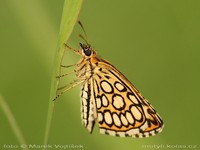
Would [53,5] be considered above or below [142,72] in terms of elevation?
above

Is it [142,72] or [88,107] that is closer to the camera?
[88,107]

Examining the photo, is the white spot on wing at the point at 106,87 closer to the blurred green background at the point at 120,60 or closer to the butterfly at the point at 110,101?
the butterfly at the point at 110,101

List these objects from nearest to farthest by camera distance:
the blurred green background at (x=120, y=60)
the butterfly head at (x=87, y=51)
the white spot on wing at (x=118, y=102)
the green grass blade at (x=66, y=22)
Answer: the green grass blade at (x=66, y=22), the butterfly head at (x=87, y=51), the white spot on wing at (x=118, y=102), the blurred green background at (x=120, y=60)

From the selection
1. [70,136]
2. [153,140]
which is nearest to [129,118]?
[153,140]

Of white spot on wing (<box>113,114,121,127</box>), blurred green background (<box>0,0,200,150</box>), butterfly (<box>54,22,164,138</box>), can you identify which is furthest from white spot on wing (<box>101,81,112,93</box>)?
blurred green background (<box>0,0,200,150</box>)

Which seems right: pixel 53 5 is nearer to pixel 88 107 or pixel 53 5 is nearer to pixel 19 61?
pixel 19 61

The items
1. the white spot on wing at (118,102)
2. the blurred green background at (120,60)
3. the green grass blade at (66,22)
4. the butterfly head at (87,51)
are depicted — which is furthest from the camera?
the blurred green background at (120,60)

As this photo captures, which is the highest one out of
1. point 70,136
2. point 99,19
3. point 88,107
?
point 99,19

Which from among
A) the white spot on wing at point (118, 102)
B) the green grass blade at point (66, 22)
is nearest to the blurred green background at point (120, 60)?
the white spot on wing at point (118, 102)
